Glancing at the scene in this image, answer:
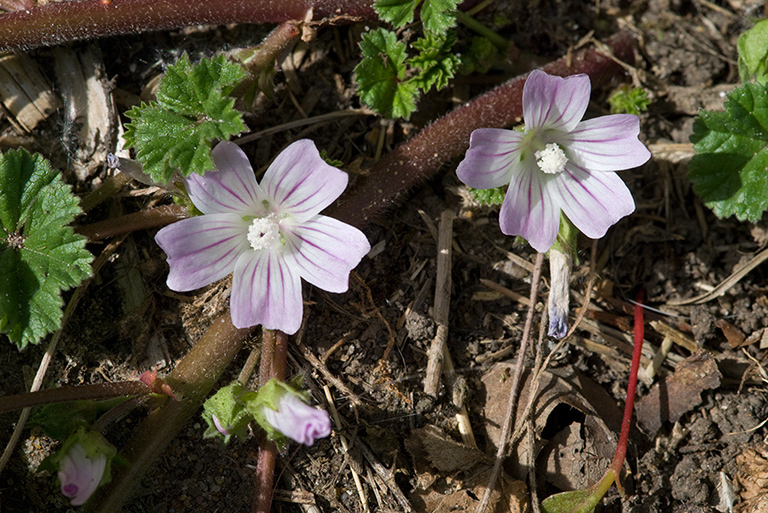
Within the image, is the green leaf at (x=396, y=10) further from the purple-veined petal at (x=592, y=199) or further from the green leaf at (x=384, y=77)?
the purple-veined petal at (x=592, y=199)

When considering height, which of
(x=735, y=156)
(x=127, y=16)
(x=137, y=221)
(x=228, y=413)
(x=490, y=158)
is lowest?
(x=735, y=156)

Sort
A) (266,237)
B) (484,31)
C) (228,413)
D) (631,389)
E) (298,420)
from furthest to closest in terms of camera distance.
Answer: (484,31), (631,389), (266,237), (228,413), (298,420)

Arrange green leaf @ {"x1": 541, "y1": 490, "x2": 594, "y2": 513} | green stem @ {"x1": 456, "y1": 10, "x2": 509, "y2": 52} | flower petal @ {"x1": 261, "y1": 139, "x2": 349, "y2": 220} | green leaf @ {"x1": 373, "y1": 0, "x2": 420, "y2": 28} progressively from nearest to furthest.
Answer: flower petal @ {"x1": 261, "y1": 139, "x2": 349, "y2": 220} → green leaf @ {"x1": 541, "y1": 490, "x2": 594, "y2": 513} → green leaf @ {"x1": 373, "y1": 0, "x2": 420, "y2": 28} → green stem @ {"x1": 456, "y1": 10, "x2": 509, "y2": 52}

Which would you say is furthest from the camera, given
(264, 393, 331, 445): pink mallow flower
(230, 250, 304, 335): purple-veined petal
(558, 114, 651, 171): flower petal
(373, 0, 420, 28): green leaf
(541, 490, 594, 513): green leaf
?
(373, 0, 420, 28): green leaf

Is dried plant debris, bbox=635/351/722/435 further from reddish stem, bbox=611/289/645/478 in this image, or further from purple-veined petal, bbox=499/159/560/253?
purple-veined petal, bbox=499/159/560/253

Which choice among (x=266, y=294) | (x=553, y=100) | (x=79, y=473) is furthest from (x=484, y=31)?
(x=79, y=473)

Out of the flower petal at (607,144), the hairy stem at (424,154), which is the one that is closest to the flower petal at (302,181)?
the hairy stem at (424,154)

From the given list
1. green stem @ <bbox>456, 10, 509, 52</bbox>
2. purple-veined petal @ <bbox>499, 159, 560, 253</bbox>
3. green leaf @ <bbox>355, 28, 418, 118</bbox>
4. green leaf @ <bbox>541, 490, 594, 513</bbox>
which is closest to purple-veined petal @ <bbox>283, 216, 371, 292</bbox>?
purple-veined petal @ <bbox>499, 159, 560, 253</bbox>

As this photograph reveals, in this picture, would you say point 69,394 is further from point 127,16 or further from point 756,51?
point 756,51
